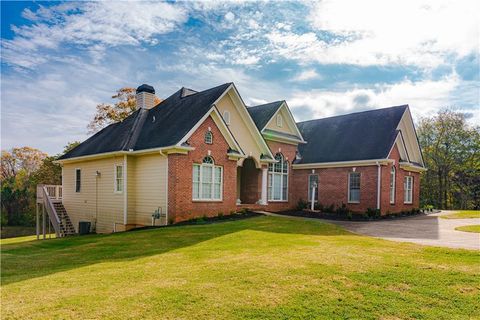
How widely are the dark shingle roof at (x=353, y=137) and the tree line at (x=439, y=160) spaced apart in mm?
18092

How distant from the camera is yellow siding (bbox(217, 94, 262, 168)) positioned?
2050cm

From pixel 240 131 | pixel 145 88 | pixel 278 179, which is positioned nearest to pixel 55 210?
pixel 145 88

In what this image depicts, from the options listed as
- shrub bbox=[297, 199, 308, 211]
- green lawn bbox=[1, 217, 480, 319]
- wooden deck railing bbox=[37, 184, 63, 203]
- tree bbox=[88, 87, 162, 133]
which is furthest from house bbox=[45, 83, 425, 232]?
tree bbox=[88, 87, 162, 133]

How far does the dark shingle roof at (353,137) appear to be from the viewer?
2247cm

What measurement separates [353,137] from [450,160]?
2129 cm

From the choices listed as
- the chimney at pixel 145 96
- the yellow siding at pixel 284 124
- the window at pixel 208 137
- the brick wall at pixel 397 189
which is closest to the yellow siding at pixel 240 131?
the yellow siding at pixel 284 124

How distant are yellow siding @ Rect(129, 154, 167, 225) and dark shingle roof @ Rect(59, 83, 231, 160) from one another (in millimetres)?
771

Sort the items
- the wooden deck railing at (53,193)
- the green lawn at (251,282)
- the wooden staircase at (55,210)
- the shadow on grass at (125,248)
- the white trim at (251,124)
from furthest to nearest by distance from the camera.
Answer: the wooden deck railing at (53,193) < the wooden staircase at (55,210) < the white trim at (251,124) < the shadow on grass at (125,248) < the green lawn at (251,282)

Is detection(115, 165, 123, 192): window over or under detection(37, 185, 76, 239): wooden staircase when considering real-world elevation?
over

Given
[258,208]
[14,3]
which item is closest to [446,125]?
[258,208]

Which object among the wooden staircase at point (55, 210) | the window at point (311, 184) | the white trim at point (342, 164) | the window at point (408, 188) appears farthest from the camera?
the window at point (408, 188)

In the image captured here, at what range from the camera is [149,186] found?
58.2 ft

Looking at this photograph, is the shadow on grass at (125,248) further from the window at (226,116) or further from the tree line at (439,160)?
the tree line at (439,160)

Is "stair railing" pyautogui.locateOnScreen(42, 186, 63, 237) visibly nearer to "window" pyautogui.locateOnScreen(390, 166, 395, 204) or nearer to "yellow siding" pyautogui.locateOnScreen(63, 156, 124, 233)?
"yellow siding" pyautogui.locateOnScreen(63, 156, 124, 233)
